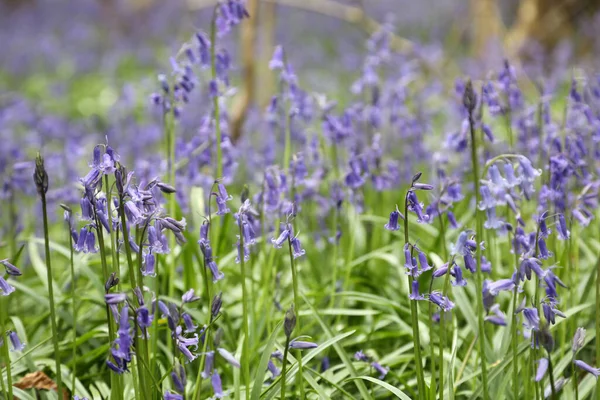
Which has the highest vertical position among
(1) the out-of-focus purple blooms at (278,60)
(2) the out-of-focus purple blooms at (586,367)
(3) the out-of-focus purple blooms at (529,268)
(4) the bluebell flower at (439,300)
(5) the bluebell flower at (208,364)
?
(1) the out-of-focus purple blooms at (278,60)

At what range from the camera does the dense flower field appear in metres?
2.40

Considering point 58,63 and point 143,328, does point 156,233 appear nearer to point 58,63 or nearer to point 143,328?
point 143,328

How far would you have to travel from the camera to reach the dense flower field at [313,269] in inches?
94.4

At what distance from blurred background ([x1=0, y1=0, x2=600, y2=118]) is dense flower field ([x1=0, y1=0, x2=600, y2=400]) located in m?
1.67

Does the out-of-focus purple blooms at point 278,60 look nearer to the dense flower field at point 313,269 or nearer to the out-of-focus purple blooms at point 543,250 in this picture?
the dense flower field at point 313,269

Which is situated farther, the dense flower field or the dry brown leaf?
the dry brown leaf

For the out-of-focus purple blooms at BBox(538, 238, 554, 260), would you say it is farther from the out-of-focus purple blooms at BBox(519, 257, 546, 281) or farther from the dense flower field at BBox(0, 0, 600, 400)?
the out-of-focus purple blooms at BBox(519, 257, 546, 281)

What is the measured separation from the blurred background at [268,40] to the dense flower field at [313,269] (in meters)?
1.67

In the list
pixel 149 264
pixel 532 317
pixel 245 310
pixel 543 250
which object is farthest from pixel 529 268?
pixel 149 264

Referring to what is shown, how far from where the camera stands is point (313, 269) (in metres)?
4.45

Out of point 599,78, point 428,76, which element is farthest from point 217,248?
point 428,76

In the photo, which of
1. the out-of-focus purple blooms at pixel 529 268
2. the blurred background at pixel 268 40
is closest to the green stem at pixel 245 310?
the out-of-focus purple blooms at pixel 529 268

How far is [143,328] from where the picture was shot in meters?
2.25

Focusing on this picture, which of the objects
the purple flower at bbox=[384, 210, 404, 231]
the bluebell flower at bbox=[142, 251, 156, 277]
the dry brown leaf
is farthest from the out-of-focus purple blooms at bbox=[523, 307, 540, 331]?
the dry brown leaf
